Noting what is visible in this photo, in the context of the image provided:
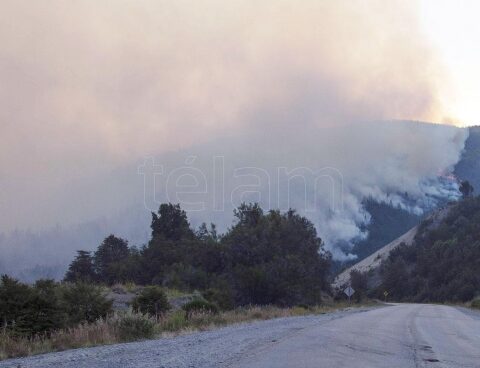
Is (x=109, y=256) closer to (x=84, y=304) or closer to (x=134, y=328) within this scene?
(x=84, y=304)

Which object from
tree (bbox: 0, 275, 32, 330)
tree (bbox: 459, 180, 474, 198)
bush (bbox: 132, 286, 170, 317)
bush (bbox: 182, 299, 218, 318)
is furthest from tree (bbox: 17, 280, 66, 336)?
tree (bbox: 459, 180, 474, 198)

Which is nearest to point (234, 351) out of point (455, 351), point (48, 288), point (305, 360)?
point (305, 360)

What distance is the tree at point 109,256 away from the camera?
75.9 m

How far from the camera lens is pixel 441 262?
393 feet

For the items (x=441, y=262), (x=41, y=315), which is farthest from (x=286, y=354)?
(x=441, y=262)

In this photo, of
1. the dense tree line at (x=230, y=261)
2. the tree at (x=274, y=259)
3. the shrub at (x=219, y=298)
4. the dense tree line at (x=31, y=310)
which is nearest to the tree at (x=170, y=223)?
the dense tree line at (x=230, y=261)

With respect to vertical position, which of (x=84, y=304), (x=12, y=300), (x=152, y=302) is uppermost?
(x=12, y=300)

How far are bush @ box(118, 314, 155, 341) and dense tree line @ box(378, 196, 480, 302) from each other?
84.4m

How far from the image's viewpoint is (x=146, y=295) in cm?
3177

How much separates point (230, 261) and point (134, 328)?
4878cm

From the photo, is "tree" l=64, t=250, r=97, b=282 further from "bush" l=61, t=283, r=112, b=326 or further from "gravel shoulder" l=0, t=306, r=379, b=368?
"gravel shoulder" l=0, t=306, r=379, b=368

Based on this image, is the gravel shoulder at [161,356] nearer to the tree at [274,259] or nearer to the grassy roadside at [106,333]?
the grassy roadside at [106,333]

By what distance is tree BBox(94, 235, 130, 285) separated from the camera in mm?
75925

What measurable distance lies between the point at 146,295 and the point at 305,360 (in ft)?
70.8
